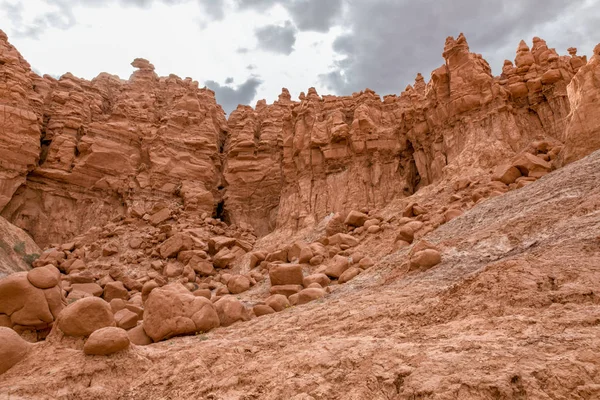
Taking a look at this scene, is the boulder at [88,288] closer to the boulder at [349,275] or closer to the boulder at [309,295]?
the boulder at [309,295]

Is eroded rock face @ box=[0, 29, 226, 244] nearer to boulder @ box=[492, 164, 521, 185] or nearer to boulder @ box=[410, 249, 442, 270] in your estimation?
boulder @ box=[492, 164, 521, 185]

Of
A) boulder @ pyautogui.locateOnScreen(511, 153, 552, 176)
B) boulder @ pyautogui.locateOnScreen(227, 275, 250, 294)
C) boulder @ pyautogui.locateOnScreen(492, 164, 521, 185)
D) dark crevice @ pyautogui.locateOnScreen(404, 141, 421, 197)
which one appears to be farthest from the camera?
dark crevice @ pyautogui.locateOnScreen(404, 141, 421, 197)

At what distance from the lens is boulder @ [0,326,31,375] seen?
13.7 feet

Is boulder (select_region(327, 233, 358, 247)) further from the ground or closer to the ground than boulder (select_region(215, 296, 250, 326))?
further from the ground

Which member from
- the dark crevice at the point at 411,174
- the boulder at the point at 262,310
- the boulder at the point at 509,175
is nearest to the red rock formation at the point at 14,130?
the boulder at the point at 262,310

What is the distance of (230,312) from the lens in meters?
7.12

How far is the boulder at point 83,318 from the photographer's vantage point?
4750mm

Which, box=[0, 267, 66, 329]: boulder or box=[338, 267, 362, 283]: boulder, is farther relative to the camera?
box=[338, 267, 362, 283]: boulder

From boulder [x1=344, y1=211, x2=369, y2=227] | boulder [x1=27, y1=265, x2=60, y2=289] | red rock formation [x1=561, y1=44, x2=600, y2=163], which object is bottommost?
boulder [x1=27, y1=265, x2=60, y2=289]

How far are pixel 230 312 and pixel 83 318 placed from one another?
113 inches

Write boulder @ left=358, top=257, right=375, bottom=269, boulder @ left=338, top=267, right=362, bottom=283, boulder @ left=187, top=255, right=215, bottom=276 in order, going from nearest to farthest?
boulder @ left=338, top=267, right=362, bottom=283 < boulder @ left=358, top=257, right=375, bottom=269 < boulder @ left=187, top=255, right=215, bottom=276

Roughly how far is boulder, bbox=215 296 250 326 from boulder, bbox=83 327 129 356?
2.83 metres

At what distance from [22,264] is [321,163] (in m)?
18.8

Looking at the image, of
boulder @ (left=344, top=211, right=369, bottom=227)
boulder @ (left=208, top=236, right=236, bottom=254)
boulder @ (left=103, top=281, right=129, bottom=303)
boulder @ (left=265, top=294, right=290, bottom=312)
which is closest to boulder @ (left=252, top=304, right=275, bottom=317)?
boulder @ (left=265, top=294, right=290, bottom=312)
